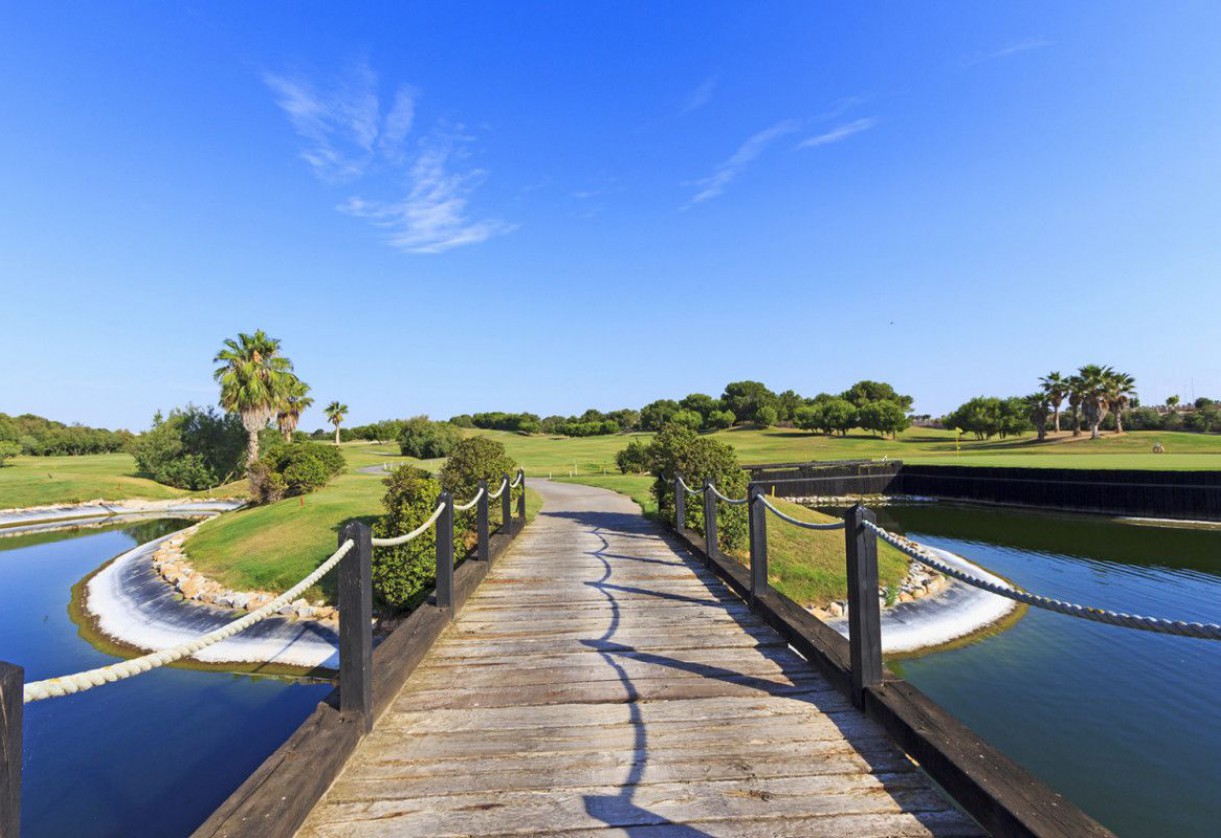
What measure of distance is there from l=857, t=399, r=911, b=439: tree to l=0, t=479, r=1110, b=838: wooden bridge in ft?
237

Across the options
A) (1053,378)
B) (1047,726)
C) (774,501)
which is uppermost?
(1053,378)

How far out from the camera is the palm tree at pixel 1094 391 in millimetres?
53344

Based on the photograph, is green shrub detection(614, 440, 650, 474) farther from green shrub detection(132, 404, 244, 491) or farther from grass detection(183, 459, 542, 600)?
green shrub detection(132, 404, 244, 491)

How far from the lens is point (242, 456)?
35.8 metres

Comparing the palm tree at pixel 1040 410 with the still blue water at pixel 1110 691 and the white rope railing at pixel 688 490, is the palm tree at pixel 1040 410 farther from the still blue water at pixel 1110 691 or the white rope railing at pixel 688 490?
the white rope railing at pixel 688 490

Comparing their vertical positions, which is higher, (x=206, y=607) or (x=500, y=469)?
(x=500, y=469)

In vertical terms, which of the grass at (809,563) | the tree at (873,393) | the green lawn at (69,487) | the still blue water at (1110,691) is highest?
the tree at (873,393)

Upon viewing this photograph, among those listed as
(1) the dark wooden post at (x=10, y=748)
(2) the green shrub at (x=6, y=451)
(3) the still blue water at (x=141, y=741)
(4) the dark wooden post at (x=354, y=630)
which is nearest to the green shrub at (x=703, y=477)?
(3) the still blue water at (x=141, y=741)

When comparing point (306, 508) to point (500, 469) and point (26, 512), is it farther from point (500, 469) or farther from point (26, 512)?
point (26, 512)

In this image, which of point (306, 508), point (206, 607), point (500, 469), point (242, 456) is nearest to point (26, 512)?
point (242, 456)

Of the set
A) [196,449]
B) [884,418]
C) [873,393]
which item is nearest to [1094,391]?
[884,418]

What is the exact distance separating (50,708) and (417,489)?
21.6ft

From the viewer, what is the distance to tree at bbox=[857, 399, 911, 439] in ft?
231

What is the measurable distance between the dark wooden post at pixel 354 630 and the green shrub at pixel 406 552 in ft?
24.3
